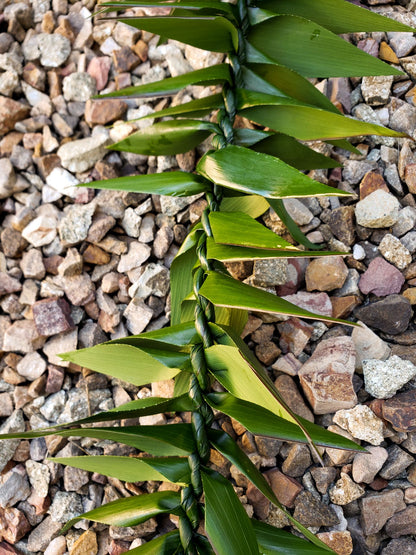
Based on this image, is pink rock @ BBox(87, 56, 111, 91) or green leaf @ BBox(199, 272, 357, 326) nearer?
green leaf @ BBox(199, 272, 357, 326)

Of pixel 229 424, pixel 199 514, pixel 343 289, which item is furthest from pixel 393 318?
pixel 199 514

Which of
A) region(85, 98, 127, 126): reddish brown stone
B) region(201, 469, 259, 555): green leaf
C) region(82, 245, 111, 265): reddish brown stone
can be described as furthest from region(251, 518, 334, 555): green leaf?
region(85, 98, 127, 126): reddish brown stone

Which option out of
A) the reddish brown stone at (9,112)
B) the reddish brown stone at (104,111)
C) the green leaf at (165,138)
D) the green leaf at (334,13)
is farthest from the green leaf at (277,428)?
the reddish brown stone at (9,112)

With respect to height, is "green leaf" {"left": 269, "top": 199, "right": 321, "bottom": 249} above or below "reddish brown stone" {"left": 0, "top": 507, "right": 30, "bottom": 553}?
above

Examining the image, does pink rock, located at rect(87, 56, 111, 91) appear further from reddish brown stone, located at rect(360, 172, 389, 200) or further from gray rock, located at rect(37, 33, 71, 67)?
reddish brown stone, located at rect(360, 172, 389, 200)

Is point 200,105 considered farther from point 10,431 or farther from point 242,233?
point 10,431

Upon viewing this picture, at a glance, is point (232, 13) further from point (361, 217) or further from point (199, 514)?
point (199, 514)

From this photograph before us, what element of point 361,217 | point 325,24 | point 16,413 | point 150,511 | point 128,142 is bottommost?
point 16,413
